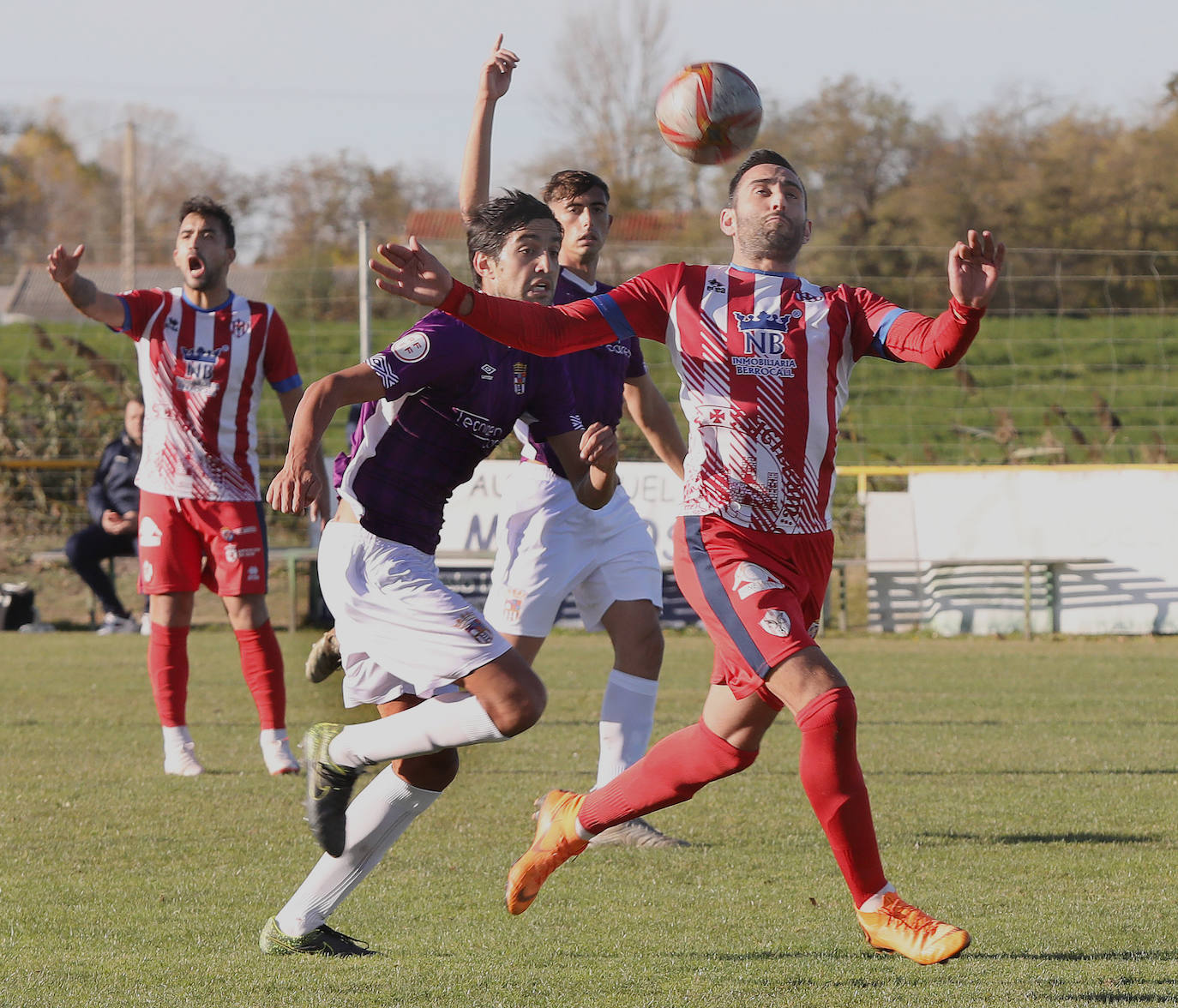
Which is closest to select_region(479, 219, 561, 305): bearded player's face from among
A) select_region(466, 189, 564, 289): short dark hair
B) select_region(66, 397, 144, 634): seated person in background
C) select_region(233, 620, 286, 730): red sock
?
select_region(466, 189, 564, 289): short dark hair

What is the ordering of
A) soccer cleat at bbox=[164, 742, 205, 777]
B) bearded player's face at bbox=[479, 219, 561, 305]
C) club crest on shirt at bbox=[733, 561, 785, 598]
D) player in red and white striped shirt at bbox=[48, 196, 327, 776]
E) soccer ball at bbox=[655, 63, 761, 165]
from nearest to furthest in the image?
1. club crest on shirt at bbox=[733, 561, 785, 598]
2. bearded player's face at bbox=[479, 219, 561, 305]
3. soccer ball at bbox=[655, 63, 761, 165]
4. soccer cleat at bbox=[164, 742, 205, 777]
5. player in red and white striped shirt at bbox=[48, 196, 327, 776]

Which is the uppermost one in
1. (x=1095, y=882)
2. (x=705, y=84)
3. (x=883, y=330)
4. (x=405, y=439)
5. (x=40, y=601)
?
(x=705, y=84)

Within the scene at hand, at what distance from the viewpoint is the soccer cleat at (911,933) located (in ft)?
10.6

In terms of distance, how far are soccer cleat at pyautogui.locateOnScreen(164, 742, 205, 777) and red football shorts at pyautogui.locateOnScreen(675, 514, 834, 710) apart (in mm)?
3359

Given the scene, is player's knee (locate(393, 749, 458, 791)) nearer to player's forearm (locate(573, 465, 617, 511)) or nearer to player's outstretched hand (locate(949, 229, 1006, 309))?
player's forearm (locate(573, 465, 617, 511))

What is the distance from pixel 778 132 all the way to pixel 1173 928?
94.6 feet

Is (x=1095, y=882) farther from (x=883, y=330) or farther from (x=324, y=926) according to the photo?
(x=324, y=926)

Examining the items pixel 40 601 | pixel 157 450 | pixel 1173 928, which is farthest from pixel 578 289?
pixel 40 601

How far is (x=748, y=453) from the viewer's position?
3.93m

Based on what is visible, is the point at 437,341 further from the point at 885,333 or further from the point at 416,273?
the point at 885,333

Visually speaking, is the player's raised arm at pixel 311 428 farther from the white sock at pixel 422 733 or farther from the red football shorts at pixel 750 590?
the red football shorts at pixel 750 590

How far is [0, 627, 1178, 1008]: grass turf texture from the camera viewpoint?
356 centimetres

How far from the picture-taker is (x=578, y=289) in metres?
5.64

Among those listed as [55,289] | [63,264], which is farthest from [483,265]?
[55,289]
